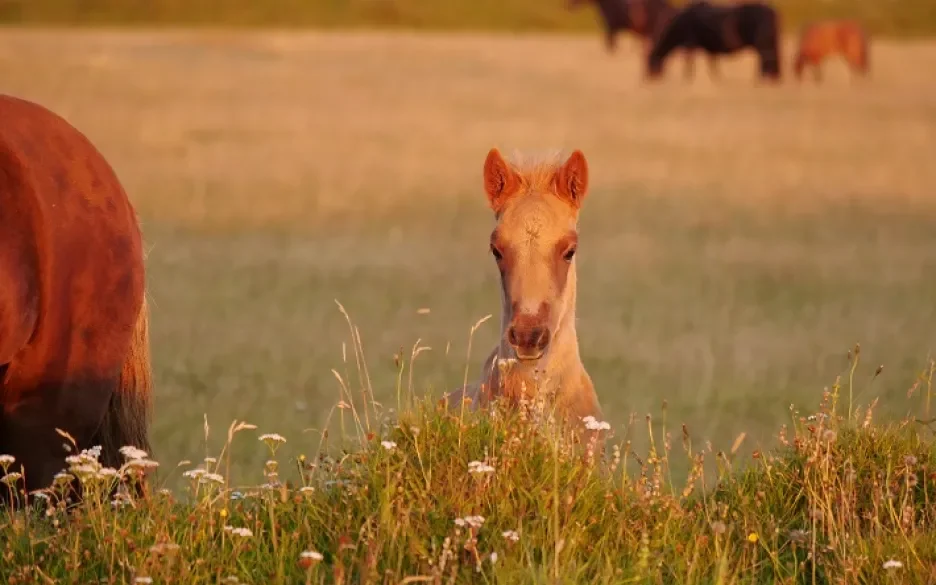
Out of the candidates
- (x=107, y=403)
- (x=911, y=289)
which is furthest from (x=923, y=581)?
(x=911, y=289)

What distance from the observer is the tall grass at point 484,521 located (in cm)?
420

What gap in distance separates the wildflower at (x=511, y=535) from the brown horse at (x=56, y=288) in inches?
63.4

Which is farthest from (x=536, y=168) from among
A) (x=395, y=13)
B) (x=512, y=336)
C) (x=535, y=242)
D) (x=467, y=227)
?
(x=395, y=13)

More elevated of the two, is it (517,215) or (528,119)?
(517,215)

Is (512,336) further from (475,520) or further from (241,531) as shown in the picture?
(241,531)

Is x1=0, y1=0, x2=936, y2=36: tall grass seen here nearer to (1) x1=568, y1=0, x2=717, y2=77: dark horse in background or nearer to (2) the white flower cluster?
(1) x1=568, y1=0, x2=717, y2=77: dark horse in background

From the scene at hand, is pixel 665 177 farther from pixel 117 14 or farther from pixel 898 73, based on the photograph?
pixel 117 14

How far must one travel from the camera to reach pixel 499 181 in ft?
18.9

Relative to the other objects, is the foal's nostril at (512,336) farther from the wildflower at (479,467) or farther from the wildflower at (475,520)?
the wildflower at (475,520)

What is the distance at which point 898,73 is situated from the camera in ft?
111

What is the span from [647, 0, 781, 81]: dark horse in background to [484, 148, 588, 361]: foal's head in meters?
26.6

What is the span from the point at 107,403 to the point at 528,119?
18.3 meters

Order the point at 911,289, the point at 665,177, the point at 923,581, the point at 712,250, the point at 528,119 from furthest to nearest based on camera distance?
the point at 528,119 → the point at 665,177 → the point at 712,250 → the point at 911,289 → the point at 923,581

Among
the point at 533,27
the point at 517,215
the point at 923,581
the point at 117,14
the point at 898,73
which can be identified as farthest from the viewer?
the point at 533,27
